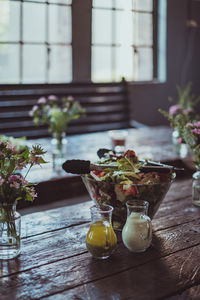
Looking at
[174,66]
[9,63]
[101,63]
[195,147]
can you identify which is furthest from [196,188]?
[174,66]

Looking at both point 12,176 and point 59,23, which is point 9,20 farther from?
point 12,176

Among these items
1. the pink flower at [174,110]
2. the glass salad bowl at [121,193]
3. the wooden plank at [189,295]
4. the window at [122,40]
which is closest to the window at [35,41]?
the window at [122,40]

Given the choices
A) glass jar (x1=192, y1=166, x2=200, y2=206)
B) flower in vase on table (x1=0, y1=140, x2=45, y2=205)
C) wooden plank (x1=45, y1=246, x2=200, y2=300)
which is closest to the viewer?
wooden plank (x1=45, y1=246, x2=200, y2=300)

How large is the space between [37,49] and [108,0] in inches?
42.7

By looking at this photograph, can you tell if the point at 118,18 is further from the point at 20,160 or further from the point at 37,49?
the point at 20,160

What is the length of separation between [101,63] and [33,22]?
0.95 meters

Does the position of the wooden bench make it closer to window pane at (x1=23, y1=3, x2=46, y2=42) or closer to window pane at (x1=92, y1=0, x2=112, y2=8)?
window pane at (x1=23, y1=3, x2=46, y2=42)

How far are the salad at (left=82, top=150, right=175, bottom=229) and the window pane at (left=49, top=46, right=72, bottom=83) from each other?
3.45m

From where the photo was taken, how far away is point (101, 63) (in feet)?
16.9

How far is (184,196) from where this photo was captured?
1.95 metres

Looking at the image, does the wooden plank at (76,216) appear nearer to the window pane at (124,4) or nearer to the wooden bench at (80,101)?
the wooden bench at (80,101)

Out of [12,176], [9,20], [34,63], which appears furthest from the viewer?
[34,63]

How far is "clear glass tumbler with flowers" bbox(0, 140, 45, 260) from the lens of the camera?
1212 millimetres

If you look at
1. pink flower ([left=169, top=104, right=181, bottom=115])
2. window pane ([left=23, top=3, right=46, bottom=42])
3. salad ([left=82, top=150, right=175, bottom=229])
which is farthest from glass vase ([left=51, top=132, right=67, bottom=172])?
window pane ([left=23, top=3, right=46, bottom=42])
